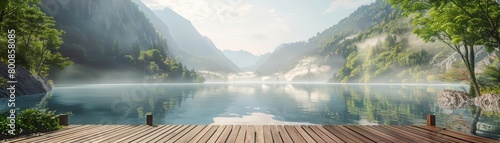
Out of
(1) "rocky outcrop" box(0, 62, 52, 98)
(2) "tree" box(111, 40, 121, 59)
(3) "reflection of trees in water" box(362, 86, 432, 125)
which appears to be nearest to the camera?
(3) "reflection of trees in water" box(362, 86, 432, 125)

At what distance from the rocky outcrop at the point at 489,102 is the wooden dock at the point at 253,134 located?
792 inches

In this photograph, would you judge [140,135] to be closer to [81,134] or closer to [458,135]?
[81,134]

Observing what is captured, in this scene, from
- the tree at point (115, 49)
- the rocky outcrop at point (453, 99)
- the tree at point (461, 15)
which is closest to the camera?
the tree at point (461, 15)

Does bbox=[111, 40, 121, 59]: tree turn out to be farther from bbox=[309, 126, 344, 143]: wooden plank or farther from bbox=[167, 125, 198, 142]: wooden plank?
bbox=[309, 126, 344, 143]: wooden plank

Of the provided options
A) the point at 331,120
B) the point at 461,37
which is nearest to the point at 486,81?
the point at 461,37

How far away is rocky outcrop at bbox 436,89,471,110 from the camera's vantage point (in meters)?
31.2

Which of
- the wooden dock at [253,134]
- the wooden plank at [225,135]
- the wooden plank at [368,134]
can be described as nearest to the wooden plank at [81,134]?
the wooden dock at [253,134]

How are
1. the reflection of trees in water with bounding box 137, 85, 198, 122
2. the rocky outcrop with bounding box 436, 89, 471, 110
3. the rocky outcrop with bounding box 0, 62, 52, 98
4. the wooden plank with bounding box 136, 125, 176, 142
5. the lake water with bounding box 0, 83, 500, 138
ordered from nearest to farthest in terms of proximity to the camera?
the wooden plank with bounding box 136, 125, 176, 142 → the lake water with bounding box 0, 83, 500, 138 → the reflection of trees in water with bounding box 137, 85, 198, 122 → the rocky outcrop with bounding box 436, 89, 471, 110 → the rocky outcrop with bounding box 0, 62, 52, 98

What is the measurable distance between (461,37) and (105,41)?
198977mm

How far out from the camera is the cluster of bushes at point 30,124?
9.60 metres

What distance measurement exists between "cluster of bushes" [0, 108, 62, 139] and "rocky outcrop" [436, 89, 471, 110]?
111 ft

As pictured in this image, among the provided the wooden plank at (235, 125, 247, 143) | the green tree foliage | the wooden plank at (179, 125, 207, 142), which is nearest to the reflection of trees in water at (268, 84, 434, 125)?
the wooden plank at (235, 125, 247, 143)

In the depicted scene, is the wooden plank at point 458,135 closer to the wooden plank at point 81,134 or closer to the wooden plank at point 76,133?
the wooden plank at point 81,134

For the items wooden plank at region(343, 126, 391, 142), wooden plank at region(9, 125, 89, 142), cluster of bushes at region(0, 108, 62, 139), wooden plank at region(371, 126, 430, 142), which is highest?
cluster of bushes at region(0, 108, 62, 139)
